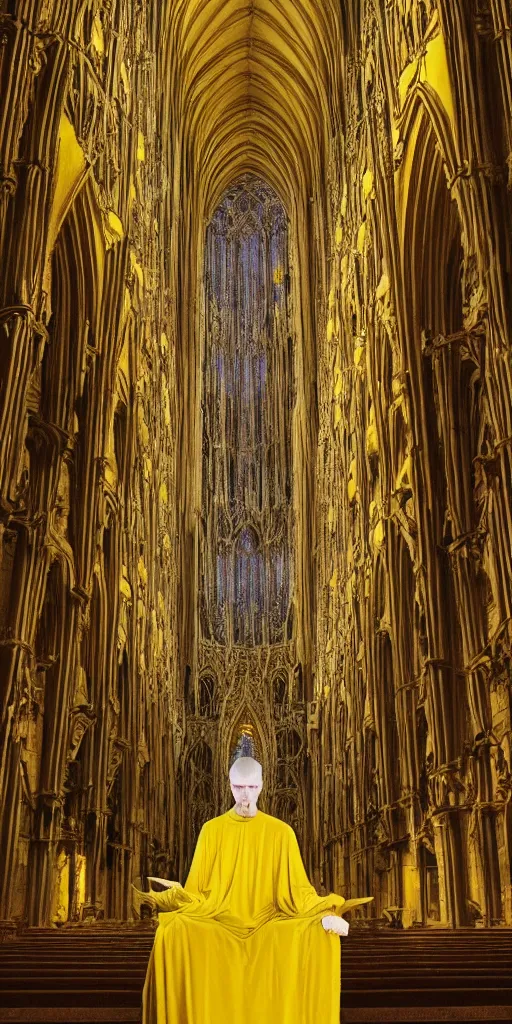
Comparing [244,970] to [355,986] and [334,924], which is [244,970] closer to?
[334,924]

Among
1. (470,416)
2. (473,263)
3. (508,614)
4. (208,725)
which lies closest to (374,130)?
(470,416)

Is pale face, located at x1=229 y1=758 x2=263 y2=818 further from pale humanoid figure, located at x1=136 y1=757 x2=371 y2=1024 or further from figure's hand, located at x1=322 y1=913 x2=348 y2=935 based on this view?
figure's hand, located at x1=322 y1=913 x2=348 y2=935

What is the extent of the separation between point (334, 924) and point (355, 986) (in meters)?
1.23

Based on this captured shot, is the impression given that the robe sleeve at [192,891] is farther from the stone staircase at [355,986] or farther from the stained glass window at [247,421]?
the stained glass window at [247,421]

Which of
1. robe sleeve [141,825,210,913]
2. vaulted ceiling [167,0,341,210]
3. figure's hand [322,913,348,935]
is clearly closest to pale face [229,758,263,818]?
robe sleeve [141,825,210,913]

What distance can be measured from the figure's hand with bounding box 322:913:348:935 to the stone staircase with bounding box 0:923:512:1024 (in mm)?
651

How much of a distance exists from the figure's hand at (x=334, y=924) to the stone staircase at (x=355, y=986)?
0.65 metres

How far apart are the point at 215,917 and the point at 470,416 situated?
12468 mm

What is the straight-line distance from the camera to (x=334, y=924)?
15.4ft

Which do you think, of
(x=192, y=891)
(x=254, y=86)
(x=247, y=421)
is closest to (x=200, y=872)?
(x=192, y=891)

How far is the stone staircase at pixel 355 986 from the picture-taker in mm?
5125

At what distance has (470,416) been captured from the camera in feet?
54.0

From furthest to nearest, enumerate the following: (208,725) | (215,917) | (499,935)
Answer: (208,725) → (499,935) → (215,917)

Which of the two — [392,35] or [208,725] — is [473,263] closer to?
[392,35]
